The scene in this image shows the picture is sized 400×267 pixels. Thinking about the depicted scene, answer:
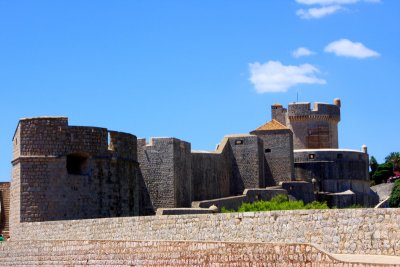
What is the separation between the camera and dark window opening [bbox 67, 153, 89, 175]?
26734 mm

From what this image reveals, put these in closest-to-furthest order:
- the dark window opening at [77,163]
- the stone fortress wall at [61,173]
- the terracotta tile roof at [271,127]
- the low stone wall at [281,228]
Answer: the low stone wall at [281,228] → the stone fortress wall at [61,173] → the dark window opening at [77,163] → the terracotta tile roof at [271,127]

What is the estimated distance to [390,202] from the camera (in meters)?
54.4

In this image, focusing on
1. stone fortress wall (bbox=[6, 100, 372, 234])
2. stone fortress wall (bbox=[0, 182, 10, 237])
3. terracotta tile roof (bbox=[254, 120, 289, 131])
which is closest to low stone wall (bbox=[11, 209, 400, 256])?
stone fortress wall (bbox=[6, 100, 372, 234])

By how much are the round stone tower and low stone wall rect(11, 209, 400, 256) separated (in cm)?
3472

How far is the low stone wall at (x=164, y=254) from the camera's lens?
13117 millimetres

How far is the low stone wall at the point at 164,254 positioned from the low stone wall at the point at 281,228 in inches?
47.9

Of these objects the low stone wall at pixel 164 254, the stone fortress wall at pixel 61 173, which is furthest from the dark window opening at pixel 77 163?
the low stone wall at pixel 164 254

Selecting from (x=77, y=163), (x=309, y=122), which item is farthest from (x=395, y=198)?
(x=77, y=163)

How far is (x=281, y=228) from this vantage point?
16.0 m

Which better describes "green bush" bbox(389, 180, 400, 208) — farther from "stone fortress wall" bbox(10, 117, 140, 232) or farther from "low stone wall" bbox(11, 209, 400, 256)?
"low stone wall" bbox(11, 209, 400, 256)

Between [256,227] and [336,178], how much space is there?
3226 cm

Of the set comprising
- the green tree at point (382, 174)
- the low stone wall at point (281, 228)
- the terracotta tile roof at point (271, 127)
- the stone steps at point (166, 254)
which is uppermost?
the terracotta tile roof at point (271, 127)

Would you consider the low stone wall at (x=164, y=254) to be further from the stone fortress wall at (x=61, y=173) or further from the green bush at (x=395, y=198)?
the green bush at (x=395, y=198)

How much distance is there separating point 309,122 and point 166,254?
40.3 meters
